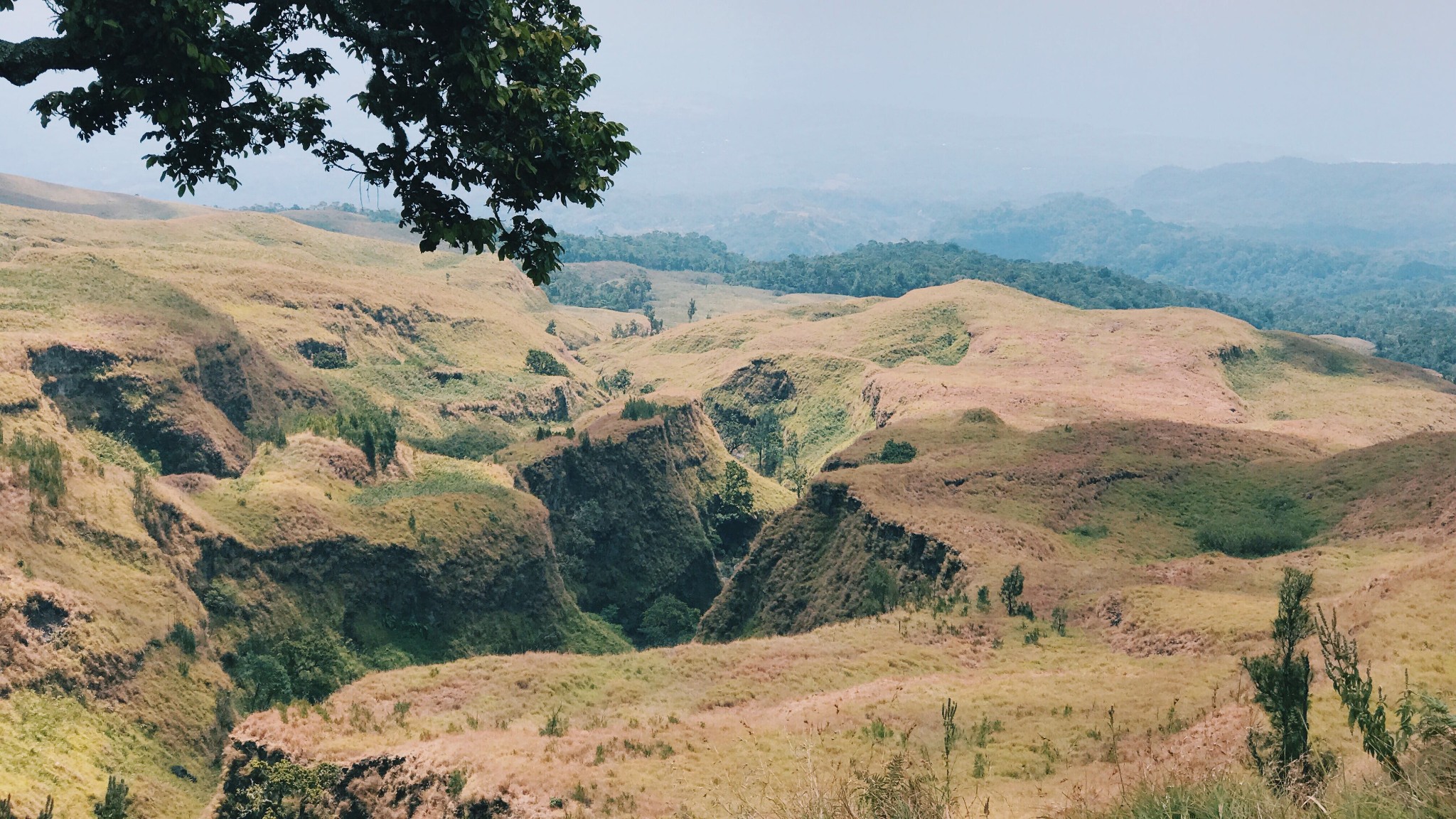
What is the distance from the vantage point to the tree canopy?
1134 centimetres

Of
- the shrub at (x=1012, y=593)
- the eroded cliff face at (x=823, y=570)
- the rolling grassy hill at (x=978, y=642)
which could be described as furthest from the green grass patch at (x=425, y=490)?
the shrub at (x=1012, y=593)

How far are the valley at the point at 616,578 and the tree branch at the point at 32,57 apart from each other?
1202cm

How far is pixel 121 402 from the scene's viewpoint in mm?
63906

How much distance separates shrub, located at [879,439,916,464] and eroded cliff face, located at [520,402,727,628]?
70.1 feet

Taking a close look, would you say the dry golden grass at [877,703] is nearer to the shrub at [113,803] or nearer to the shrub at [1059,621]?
the shrub at [1059,621]

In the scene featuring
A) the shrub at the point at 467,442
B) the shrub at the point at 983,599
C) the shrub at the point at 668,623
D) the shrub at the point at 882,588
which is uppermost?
the shrub at the point at 983,599

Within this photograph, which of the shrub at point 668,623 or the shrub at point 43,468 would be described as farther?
the shrub at point 668,623

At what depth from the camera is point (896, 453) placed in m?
64.4

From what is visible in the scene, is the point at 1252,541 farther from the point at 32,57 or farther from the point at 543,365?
the point at 543,365

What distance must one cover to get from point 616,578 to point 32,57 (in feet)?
216

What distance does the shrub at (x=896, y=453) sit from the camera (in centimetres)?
6353

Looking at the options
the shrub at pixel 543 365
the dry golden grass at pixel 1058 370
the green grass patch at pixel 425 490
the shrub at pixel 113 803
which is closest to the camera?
the shrub at pixel 113 803

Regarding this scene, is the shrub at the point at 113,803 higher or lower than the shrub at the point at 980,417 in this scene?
lower

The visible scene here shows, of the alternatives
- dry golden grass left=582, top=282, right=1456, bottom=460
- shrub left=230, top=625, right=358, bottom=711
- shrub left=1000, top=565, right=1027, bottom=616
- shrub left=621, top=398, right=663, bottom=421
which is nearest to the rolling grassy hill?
shrub left=1000, top=565, right=1027, bottom=616
